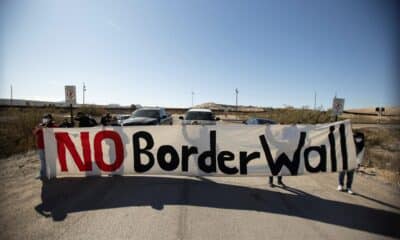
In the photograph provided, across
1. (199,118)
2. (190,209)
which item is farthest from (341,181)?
(199,118)

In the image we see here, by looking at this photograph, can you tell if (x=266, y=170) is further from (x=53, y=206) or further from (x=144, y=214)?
(x=53, y=206)

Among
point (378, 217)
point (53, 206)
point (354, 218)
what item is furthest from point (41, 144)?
point (378, 217)

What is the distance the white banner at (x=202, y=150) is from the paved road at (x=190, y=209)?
1.70 feet

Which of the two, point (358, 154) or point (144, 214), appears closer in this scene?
point (144, 214)

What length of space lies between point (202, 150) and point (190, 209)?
163cm

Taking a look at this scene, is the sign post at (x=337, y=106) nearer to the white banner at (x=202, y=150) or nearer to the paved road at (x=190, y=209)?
the paved road at (x=190, y=209)

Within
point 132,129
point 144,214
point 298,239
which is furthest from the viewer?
point 132,129

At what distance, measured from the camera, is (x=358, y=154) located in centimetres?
562

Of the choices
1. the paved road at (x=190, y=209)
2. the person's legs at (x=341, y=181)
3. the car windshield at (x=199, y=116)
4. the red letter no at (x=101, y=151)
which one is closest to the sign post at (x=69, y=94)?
the paved road at (x=190, y=209)

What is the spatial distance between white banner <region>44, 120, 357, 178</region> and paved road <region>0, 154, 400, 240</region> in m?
0.52

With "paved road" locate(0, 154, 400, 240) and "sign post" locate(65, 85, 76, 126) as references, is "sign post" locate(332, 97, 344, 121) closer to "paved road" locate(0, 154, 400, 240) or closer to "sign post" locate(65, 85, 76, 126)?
"paved road" locate(0, 154, 400, 240)

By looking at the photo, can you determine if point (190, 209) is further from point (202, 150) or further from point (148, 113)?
point (148, 113)

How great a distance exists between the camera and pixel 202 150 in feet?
19.0

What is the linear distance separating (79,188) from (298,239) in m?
5.01
